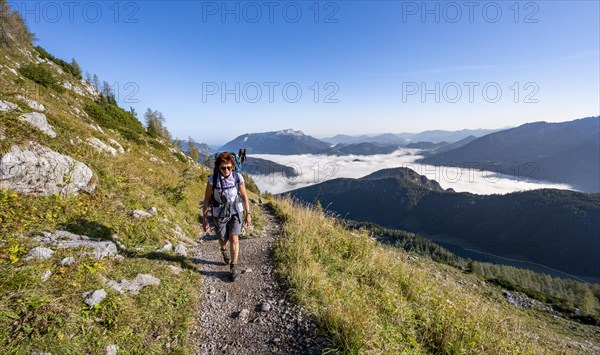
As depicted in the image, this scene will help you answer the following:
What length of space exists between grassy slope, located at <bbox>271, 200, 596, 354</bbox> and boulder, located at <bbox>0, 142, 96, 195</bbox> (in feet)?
19.2

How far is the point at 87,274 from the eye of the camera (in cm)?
455

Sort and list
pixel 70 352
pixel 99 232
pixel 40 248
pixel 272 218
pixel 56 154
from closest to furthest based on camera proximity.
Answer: pixel 70 352
pixel 40 248
pixel 99 232
pixel 56 154
pixel 272 218

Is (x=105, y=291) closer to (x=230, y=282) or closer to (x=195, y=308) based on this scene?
(x=195, y=308)

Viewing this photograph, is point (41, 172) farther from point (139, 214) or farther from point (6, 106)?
point (6, 106)

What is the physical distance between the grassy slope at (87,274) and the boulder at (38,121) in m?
0.20

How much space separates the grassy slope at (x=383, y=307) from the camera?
414 cm

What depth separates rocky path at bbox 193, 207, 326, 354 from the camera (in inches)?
165

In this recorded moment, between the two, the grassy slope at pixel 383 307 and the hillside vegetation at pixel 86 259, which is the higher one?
the hillside vegetation at pixel 86 259

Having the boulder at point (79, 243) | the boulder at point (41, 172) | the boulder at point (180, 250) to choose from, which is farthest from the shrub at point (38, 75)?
the boulder at point (180, 250)

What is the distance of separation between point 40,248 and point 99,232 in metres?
1.52

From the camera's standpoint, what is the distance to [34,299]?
3.55 m

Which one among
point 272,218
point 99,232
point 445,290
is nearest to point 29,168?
point 99,232

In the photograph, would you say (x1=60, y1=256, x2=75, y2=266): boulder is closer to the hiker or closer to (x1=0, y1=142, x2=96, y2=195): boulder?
the hiker

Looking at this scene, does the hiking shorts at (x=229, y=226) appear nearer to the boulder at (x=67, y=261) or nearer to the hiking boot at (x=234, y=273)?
the hiking boot at (x=234, y=273)
